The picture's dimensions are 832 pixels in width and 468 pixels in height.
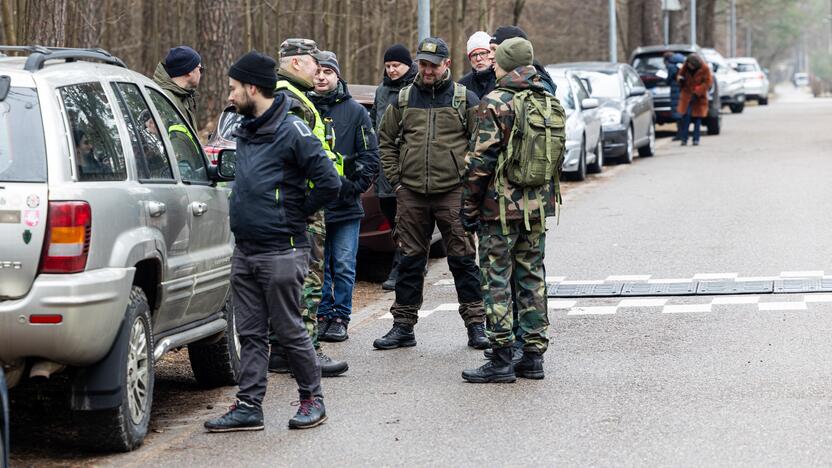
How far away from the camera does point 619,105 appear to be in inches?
903

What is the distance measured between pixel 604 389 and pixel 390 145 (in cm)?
233

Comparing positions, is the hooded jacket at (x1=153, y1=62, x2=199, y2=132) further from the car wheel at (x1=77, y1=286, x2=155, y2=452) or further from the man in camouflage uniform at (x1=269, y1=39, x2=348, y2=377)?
the car wheel at (x1=77, y1=286, x2=155, y2=452)

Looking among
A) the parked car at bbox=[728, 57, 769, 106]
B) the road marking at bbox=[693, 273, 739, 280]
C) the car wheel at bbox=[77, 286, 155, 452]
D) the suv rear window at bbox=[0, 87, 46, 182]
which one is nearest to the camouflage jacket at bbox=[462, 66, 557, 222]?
the car wheel at bbox=[77, 286, 155, 452]

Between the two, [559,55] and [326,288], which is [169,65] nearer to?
[326,288]

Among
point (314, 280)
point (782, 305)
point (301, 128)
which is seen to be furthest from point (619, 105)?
point (301, 128)

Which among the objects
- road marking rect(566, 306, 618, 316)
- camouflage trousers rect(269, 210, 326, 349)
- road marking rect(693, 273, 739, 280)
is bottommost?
road marking rect(566, 306, 618, 316)

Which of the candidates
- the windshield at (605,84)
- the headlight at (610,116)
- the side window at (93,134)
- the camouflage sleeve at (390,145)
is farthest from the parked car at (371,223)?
the windshield at (605,84)

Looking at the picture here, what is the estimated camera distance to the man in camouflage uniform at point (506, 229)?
7855 millimetres

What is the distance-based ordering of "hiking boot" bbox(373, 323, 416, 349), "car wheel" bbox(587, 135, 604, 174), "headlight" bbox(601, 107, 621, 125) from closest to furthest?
"hiking boot" bbox(373, 323, 416, 349), "car wheel" bbox(587, 135, 604, 174), "headlight" bbox(601, 107, 621, 125)

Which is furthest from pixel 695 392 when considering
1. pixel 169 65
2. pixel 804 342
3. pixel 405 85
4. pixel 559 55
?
pixel 559 55

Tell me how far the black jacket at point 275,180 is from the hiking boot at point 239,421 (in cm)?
76

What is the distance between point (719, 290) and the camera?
10.9 meters

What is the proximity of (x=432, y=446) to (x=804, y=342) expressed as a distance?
130 inches

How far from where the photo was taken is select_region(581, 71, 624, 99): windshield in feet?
76.1
